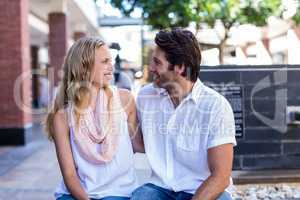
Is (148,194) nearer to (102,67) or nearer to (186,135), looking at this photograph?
(186,135)

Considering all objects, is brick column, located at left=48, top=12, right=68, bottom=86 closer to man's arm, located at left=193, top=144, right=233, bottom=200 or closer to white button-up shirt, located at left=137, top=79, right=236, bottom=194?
white button-up shirt, located at left=137, top=79, right=236, bottom=194

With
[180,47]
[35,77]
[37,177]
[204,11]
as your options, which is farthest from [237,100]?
[35,77]

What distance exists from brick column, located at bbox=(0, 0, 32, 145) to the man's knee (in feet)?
27.2

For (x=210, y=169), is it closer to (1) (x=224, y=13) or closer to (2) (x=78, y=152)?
(2) (x=78, y=152)

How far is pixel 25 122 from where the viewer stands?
11086mm

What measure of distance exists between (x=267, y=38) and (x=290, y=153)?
3189 cm

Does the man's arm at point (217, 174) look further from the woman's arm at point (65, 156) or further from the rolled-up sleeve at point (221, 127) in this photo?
the woman's arm at point (65, 156)

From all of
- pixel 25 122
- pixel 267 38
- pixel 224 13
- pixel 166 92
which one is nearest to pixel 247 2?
pixel 224 13


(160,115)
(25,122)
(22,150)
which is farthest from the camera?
(25,122)

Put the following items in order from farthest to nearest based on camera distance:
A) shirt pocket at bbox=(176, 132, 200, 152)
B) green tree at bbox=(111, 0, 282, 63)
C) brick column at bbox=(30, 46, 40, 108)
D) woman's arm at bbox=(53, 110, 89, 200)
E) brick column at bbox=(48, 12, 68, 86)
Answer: brick column at bbox=(30, 46, 40, 108), brick column at bbox=(48, 12, 68, 86), green tree at bbox=(111, 0, 282, 63), woman's arm at bbox=(53, 110, 89, 200), shirt pocket at bbox=(176, 132, 200, 152)

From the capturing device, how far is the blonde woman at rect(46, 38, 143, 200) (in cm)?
300

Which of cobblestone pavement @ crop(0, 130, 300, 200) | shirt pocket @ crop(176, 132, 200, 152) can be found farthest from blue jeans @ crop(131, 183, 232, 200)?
cobblestone pavement @ crop(0, 130, 300, 200)

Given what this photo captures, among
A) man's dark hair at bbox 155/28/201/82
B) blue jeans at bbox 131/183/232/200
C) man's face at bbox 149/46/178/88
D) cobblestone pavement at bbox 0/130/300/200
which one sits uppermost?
man's dark hair at bbox 155/28/201/82

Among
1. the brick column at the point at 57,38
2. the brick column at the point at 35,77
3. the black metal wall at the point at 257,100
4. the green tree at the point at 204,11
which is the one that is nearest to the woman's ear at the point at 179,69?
the black metal wall at the point at 257,100
